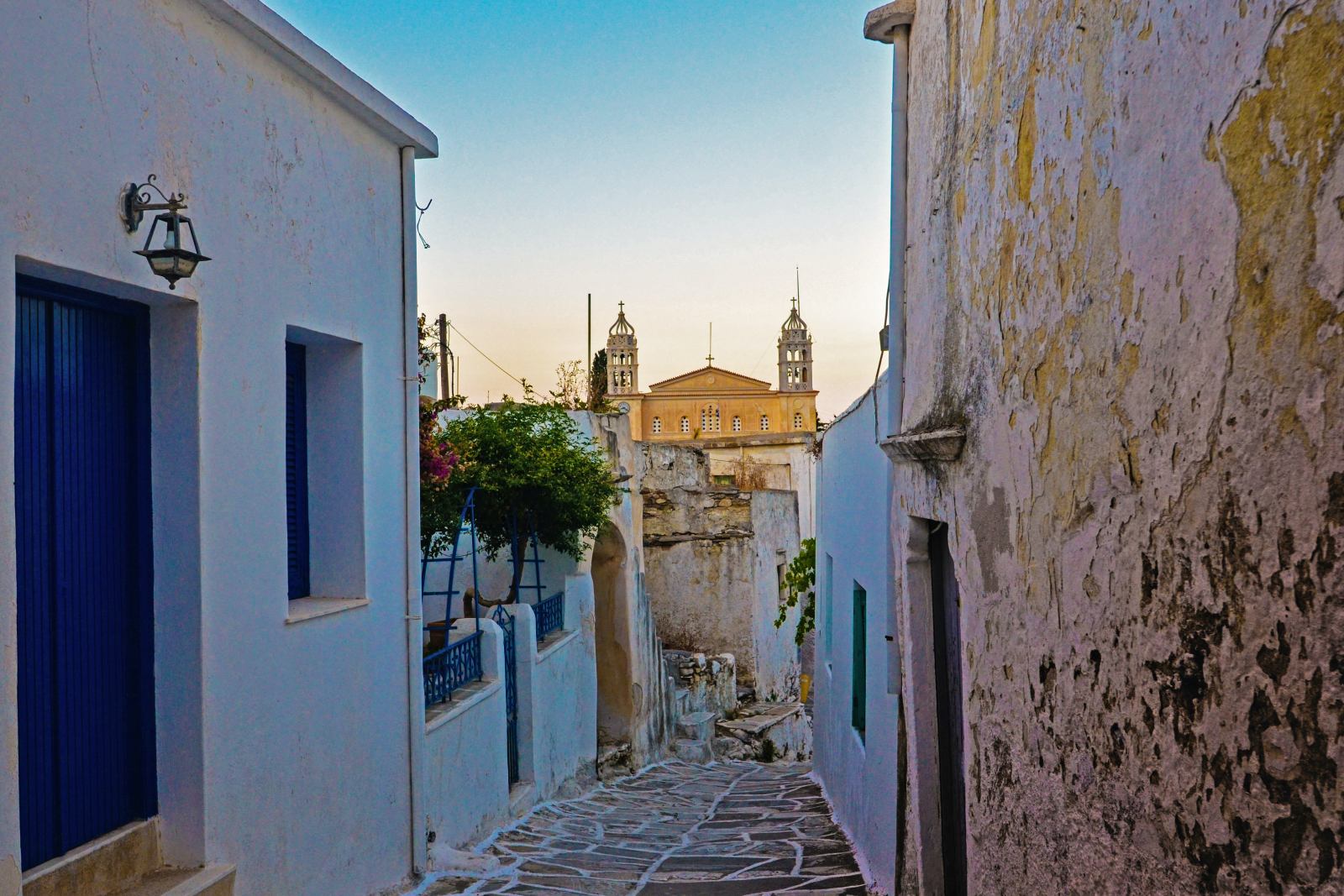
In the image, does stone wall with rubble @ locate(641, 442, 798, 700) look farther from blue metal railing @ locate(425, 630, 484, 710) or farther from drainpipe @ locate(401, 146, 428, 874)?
drainpipe @ locate(401, 146, 428, 874)

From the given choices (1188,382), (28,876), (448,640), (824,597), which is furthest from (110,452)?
(824,597)

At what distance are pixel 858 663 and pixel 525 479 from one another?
12.9 feet

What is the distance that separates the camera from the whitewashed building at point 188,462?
3.96m

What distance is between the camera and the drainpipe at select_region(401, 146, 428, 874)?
6.78m

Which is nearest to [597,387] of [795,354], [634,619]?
[634,619]

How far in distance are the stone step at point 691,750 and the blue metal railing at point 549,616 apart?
4528 mm

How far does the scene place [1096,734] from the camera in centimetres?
273

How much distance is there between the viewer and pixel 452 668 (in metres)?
8.35

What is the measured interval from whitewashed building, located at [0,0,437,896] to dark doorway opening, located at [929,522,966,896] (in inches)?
116

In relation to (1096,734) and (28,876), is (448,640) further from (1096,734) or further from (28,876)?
(1096,734)

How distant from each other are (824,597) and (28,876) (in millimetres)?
8917

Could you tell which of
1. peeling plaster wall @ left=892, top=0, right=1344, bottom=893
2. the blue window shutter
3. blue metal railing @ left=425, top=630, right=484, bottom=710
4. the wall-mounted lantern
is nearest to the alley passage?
blue metal railing @ left=425, top=630, right=484, bottom=710

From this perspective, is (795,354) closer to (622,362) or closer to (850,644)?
(622,362)

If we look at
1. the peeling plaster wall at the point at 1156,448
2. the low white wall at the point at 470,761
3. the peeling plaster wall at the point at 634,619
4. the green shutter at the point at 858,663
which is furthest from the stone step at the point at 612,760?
the peeling plaster wall at the point at 1156,448
